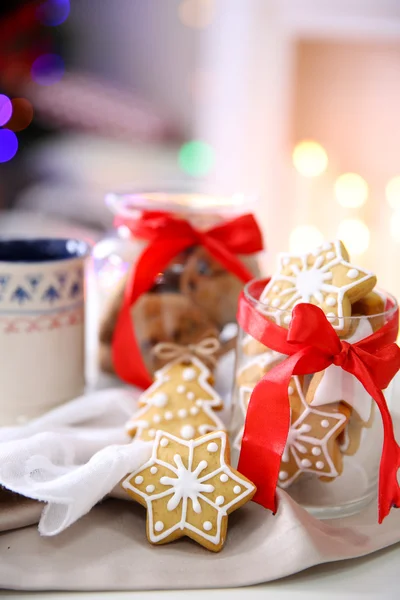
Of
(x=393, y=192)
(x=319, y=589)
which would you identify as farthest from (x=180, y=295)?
Result: (x=393, y=192)

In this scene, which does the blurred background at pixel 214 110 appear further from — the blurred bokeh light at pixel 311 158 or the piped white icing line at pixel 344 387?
the piped white icing line at pixel 344 387

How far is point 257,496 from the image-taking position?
54 cm

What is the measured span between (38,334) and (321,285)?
319 mm

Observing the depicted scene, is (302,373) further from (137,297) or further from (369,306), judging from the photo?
(137,297)

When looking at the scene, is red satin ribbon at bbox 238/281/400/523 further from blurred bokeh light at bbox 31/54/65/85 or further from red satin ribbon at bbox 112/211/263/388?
blurred bokeh light at bbox 31/54/65/85

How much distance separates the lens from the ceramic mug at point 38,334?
2.23ft

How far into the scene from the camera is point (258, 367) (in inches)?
23.1

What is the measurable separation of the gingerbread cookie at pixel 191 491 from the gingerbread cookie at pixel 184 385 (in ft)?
0.32

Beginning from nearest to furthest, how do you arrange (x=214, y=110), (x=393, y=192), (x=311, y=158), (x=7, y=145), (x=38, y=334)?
(x=38, y=334) → (x=393, y=192) → (x=311, y=158) → (x=214, y=110) → (x=7, y=145)

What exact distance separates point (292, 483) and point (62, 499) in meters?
0.21

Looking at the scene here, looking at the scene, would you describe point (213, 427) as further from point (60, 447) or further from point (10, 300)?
point (10, 300)

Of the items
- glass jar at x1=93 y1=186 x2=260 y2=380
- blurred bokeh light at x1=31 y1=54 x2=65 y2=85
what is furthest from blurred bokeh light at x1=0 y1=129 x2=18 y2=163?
glass jar at x1=93 y1=186 x2=260 y2=380

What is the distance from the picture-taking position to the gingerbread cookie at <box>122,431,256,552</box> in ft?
1.67

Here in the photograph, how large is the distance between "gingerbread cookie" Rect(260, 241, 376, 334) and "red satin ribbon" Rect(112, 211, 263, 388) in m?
0.15
